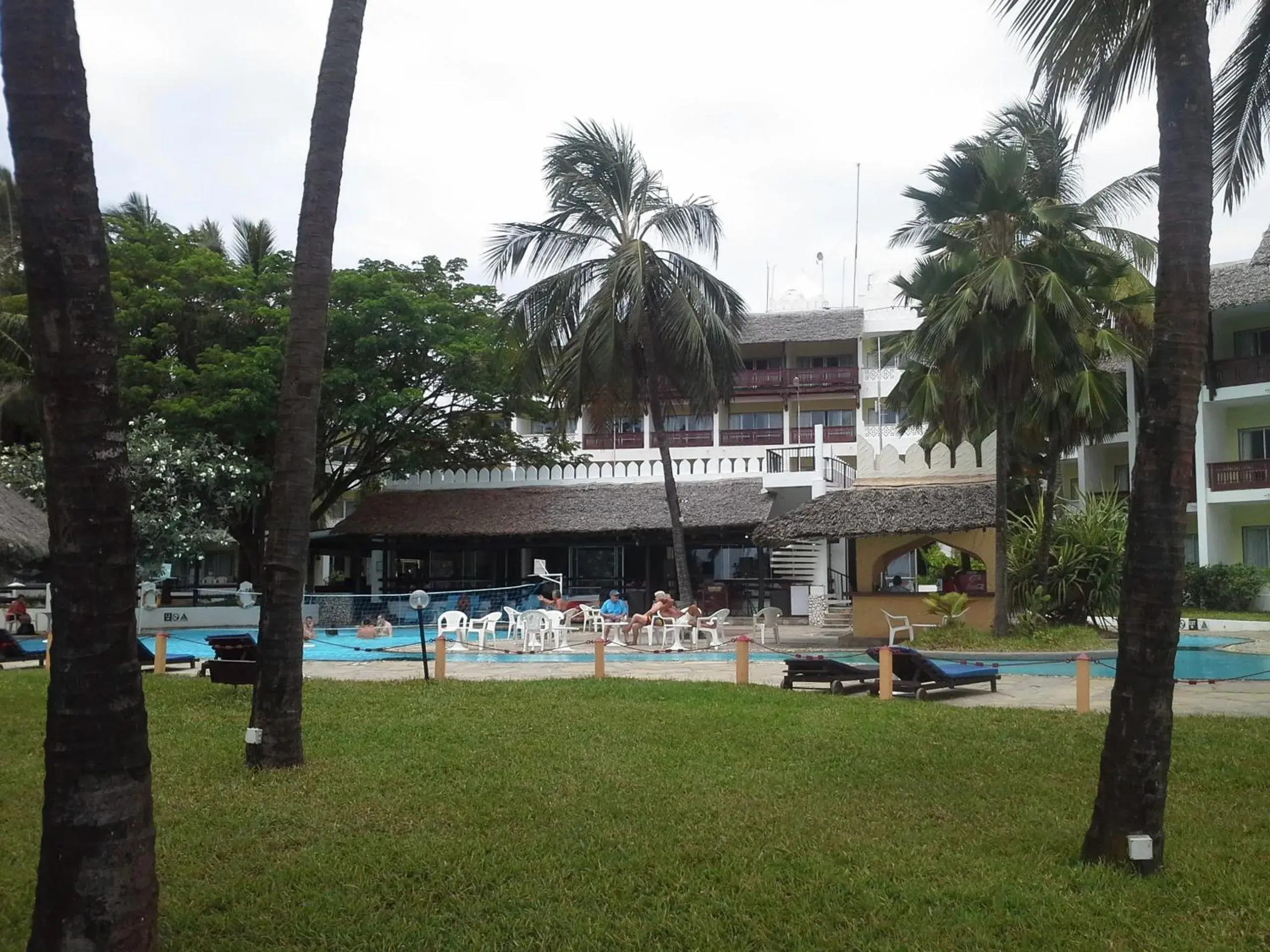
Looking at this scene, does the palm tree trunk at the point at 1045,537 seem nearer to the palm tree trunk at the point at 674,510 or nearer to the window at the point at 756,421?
the palm tree trunk at the point at 674,510

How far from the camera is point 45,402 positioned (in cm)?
411

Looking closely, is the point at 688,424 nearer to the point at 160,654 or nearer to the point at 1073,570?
the point at 1073,570

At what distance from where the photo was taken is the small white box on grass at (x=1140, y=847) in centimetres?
551

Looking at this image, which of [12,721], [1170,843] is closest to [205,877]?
[1170,843]

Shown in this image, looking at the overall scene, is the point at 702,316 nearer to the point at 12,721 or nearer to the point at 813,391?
the point at 12,721

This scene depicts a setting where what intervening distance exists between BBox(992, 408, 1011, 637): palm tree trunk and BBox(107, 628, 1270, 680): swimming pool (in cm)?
165

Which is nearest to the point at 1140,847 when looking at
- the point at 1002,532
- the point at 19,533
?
the point at 1002,532

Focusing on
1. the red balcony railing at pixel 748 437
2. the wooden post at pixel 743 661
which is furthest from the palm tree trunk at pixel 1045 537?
the red balcony railing at pixel 748 437

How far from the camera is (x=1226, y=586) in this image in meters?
28.1

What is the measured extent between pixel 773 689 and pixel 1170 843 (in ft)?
24.8

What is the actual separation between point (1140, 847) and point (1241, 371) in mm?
28155

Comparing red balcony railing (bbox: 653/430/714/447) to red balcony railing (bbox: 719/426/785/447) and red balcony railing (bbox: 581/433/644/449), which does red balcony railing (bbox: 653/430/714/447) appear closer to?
red balcony railing (bbox: 719/426/785/447)

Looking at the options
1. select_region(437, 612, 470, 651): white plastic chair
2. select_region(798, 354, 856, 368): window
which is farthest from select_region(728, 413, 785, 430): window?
select_region(437, 612, 470, 651): white plastic chair

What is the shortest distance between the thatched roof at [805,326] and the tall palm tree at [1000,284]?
25.9 meters
